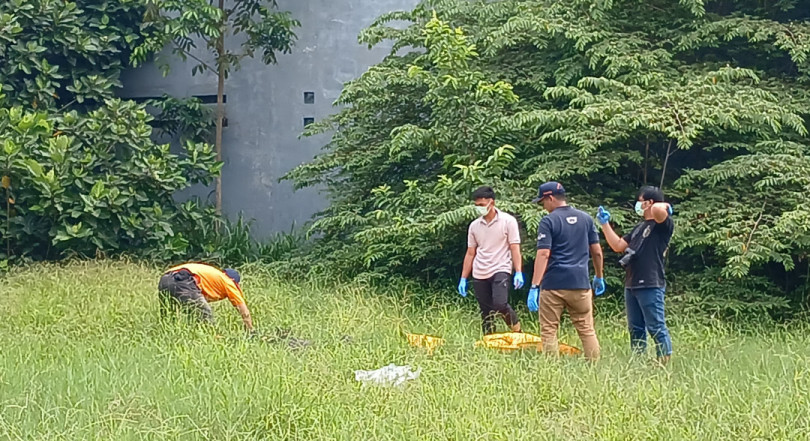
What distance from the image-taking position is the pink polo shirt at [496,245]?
774cm

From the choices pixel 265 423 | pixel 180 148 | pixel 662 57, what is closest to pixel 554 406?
pixel 265 423

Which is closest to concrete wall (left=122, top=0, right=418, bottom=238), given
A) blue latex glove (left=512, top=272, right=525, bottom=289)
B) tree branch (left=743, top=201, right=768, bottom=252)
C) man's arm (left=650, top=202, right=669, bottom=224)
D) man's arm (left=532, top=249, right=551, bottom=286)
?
blue latex glove (left=512, top=272, right=525, bottom=289)

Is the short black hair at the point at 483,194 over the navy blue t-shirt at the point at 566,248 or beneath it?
over

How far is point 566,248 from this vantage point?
6.62 meters

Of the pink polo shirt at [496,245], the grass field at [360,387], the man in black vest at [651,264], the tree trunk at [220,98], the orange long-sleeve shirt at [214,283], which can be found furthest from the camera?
the tree trunk at [220,98]

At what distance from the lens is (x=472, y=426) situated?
5004 millimetres

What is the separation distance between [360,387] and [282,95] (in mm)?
8052

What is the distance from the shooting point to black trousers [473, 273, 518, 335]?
7691 millimetres

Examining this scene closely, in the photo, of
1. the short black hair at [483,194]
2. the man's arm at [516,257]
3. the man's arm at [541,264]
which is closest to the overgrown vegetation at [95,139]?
the short black hair at [483,194]

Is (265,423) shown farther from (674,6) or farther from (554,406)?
(674,6)

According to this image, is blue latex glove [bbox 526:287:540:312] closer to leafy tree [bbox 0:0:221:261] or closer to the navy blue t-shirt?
the navy blue t-shirt

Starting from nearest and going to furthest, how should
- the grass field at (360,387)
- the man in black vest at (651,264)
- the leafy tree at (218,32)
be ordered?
the grass field at (360,387) → the man in black vest at (651,264) → the leafy tree at (218,32)

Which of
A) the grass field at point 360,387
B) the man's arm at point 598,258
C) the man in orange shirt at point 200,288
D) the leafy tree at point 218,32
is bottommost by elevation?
A: the grass field at point 360,387

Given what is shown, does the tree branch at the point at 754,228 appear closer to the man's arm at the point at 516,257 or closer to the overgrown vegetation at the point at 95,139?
the man's arm at the point at 516,257
